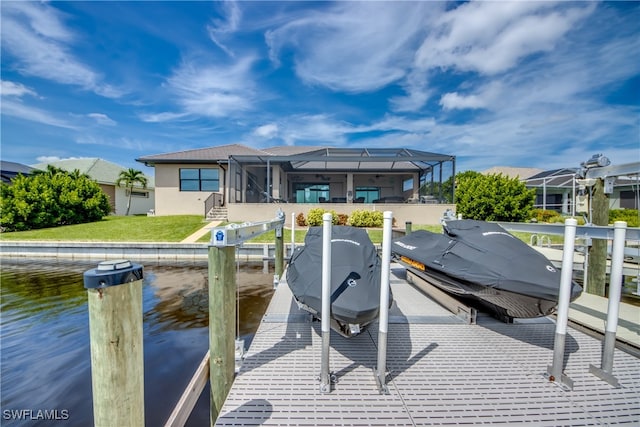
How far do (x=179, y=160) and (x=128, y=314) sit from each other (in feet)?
59.3

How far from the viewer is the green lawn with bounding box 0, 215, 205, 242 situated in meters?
11.4

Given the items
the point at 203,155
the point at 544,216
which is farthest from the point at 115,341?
the point at 544,216

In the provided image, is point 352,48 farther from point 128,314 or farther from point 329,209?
point 128,314

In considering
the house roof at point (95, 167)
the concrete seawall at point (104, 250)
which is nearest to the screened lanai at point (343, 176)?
the concrete seawall at point (104, 250)

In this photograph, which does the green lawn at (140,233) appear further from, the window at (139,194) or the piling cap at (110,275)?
the window at (139,194)

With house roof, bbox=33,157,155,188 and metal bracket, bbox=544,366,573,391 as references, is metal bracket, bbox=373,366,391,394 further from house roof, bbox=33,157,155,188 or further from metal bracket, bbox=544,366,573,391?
house roof, bbox=33,157,155,188

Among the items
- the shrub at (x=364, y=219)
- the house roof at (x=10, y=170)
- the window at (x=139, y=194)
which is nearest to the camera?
the shrub at (x=364, y=219)

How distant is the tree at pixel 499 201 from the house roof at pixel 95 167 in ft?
89.0

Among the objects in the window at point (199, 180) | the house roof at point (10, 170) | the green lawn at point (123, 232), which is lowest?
the green lawn at point (123, 232)

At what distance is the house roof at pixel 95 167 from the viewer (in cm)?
2313

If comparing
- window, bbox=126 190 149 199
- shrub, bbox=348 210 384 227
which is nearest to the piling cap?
shrub, bbox=348 210 384 227

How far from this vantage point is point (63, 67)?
10.8 metres

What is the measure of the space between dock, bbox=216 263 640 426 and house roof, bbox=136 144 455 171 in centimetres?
1163

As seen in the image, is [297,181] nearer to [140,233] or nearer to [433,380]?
[140,233]
